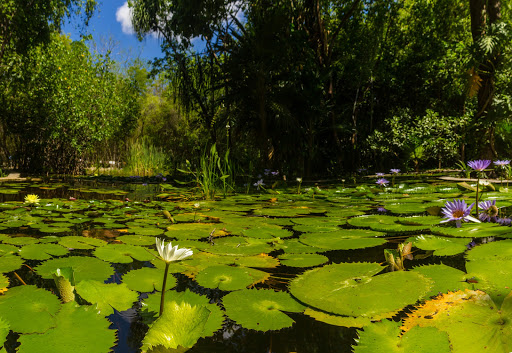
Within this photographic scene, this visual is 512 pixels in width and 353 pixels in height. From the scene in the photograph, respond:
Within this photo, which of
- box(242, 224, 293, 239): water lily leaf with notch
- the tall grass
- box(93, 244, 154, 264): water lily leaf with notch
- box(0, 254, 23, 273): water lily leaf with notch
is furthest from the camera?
the tall grass

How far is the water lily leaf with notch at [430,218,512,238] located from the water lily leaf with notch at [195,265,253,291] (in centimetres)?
69

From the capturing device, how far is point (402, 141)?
5.55m

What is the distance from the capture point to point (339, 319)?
54 cm

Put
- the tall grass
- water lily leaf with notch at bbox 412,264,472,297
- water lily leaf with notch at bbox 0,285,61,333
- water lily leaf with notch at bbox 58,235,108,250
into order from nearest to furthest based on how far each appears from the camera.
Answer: water lily leaf with notch at bbox 0,285,61,333, water lily leaf with notch at bbox 412,264,472,297, water lily leaf with notch at bbox 58,235,108,250, the tall grass

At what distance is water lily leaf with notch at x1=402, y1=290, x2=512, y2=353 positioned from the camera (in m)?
0.41

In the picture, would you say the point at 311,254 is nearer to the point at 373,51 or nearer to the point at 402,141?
the point at 402,141

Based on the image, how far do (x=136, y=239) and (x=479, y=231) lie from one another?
3.81ft

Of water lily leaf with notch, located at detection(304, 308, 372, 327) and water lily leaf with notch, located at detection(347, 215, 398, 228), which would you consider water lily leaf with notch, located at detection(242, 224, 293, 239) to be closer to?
water lily leaf with notch, located at detection(347, 215, 398, 228)

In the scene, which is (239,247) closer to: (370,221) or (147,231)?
(147,231)

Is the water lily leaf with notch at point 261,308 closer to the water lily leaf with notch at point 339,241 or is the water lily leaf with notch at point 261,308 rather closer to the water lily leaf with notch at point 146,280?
the water lily leaf with notch at point 146,280

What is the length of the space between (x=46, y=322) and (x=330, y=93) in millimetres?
5444

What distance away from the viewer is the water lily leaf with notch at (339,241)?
100cm

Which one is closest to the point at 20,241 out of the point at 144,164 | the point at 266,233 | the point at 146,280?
the point at 146,280

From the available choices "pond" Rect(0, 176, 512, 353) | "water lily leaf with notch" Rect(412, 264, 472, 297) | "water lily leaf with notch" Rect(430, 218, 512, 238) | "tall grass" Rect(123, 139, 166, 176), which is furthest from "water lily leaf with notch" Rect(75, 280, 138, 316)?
"tall grass" Rect(123, 139, 166, 176)
